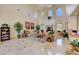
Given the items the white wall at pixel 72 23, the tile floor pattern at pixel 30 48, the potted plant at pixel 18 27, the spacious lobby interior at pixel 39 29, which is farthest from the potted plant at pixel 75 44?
the potted plant at pixel 18 27

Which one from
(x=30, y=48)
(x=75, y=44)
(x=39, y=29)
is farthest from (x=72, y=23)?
(x=30, y=48)

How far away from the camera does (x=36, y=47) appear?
2.31 metres

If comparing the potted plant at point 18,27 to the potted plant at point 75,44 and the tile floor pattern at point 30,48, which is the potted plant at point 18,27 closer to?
the tile floor pattern at point 30,48

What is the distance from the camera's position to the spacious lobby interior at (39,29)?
227 centimetres

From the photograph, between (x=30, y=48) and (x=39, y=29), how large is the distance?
14.7 inches

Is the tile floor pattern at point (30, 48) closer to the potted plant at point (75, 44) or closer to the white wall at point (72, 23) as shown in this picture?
the potted plant at point (75, 44)

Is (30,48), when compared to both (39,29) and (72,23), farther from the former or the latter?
(72,23)

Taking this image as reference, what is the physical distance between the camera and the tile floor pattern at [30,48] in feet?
7.51

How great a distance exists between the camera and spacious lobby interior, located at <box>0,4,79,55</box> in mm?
2271

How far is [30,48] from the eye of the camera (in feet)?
7.59

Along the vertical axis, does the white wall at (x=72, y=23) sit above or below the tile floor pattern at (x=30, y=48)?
above

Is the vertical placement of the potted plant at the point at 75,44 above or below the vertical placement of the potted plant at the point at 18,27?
below

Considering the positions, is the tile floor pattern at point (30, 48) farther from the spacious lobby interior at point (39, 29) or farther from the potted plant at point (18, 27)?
the potted plant at point (18, 27)

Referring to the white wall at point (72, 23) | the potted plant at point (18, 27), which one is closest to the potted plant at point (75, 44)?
the white wall at point (72, 23)
